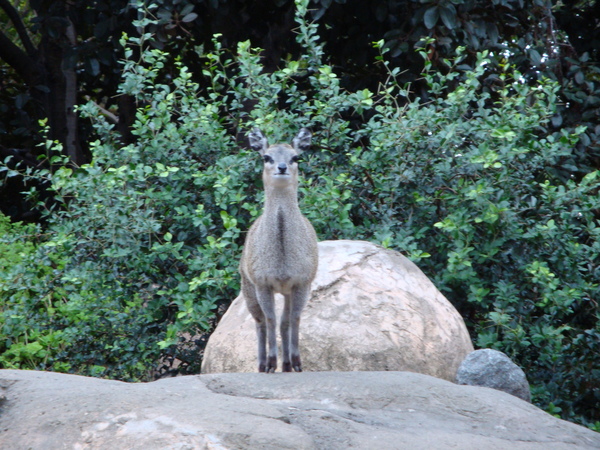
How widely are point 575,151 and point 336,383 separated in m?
5.24

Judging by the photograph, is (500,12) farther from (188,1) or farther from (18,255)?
(18,255)

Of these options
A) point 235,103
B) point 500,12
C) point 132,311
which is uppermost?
point 500,12

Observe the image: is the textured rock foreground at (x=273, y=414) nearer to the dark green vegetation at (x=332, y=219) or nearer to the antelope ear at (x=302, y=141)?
the antelope ear at (x=302, y=141)

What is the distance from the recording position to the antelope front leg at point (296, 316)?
5.95m

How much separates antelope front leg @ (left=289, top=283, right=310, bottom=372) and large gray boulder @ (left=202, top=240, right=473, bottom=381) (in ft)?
1.53

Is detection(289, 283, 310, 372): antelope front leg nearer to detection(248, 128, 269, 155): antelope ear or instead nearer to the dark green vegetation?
detection(248, 128, 269, 155): antelope ear

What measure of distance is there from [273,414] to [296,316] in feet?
4.57

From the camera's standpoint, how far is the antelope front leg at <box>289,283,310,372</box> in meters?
5.95

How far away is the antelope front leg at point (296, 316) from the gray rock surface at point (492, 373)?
60.7 inches

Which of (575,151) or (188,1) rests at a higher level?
(188,1)

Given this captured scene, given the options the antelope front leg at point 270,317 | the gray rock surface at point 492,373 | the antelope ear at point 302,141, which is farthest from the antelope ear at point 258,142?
the gray rock surface at point 492,373

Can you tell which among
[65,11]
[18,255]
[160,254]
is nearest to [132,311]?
[160,254]

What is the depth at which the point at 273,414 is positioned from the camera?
15.2ft

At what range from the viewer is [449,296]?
8.27m
